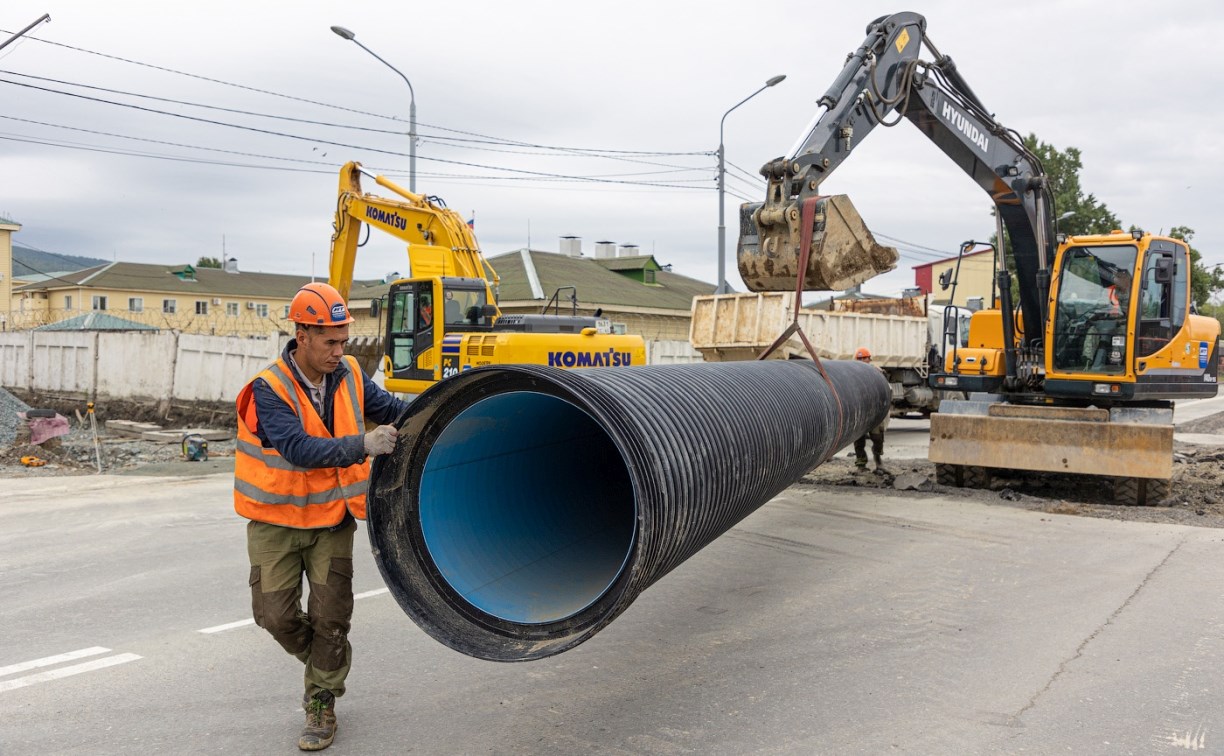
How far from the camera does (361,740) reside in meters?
Result: 3.79

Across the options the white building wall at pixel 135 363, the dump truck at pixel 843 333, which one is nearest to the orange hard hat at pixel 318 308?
the dump truck at pixel 843 333

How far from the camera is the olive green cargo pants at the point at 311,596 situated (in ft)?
12.2

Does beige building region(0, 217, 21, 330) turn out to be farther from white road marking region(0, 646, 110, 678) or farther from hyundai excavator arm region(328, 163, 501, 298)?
white road marking region(0, 646, 110, 678)

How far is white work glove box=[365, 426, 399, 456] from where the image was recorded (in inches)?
141

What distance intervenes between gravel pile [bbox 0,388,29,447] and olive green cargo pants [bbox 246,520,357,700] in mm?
12517

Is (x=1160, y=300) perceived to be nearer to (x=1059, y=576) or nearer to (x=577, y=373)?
(x=1059, y=576)

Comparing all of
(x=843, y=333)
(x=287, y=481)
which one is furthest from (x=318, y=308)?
(x=843, y=333)

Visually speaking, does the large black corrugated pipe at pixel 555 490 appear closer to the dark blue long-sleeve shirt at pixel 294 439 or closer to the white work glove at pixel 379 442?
the white work glove at pixel 379 442

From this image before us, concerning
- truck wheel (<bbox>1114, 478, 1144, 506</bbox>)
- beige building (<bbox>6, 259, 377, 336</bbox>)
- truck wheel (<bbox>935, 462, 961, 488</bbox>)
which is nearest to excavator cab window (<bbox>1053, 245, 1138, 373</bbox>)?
truck wheel (<bbox>1114, 478, 1144, 506</bbox>)

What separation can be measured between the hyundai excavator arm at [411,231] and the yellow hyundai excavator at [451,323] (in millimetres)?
15

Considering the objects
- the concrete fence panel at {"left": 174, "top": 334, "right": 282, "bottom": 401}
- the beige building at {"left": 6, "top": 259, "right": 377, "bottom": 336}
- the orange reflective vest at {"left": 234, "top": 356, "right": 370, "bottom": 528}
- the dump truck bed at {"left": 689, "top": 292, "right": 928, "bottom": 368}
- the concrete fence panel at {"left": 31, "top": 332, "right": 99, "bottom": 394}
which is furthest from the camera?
the beige building at {"left": 6, "top": 259, "right": 377, "bottom": 336}

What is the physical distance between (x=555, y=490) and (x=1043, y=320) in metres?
7.80

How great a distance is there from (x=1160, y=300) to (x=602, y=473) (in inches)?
287

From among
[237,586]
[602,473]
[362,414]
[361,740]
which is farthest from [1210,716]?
[237,586]
